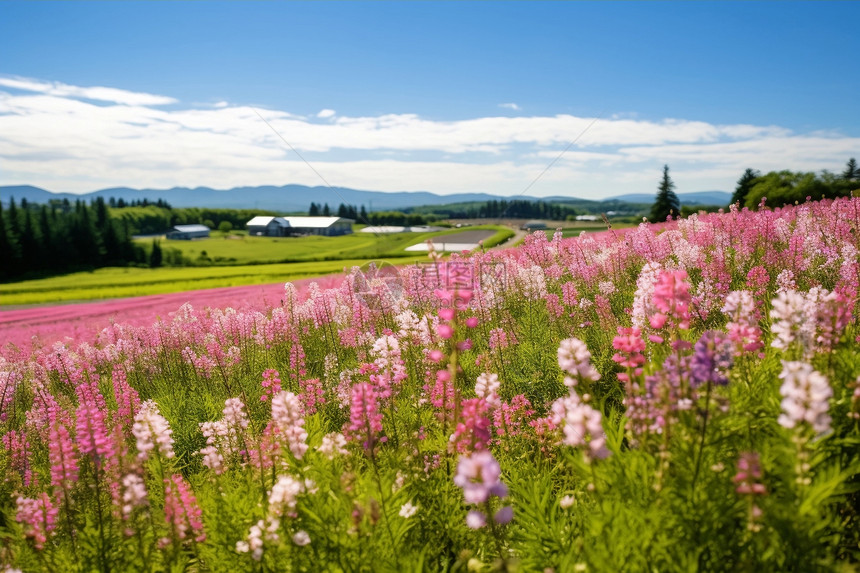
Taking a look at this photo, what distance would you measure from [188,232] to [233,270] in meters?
65.5

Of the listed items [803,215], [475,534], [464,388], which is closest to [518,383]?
[464,388]

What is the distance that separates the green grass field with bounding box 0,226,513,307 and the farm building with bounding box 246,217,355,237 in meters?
3.82

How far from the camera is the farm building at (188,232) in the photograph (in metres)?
106

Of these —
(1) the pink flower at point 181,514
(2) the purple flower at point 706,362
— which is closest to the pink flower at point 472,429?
(2) the purple flower at point 706,362

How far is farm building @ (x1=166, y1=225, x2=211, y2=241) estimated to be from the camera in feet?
346

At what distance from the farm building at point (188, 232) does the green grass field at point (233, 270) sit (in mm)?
20503

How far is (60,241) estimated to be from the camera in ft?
239

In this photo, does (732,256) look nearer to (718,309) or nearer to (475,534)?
(718,309)

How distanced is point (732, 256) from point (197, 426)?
32.1 ft

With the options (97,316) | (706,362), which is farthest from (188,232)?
(706,362)

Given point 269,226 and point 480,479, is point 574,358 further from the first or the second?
point 269,226

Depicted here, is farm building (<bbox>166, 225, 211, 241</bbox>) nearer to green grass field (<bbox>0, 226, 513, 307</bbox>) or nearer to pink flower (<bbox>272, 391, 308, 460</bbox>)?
green grass field (<bbox>0, 226, 513, 307</bbox>)

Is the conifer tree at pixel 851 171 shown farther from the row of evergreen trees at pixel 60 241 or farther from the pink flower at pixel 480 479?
the row of evergreen trees at pixel 60 241

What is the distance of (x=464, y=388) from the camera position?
264 inches
